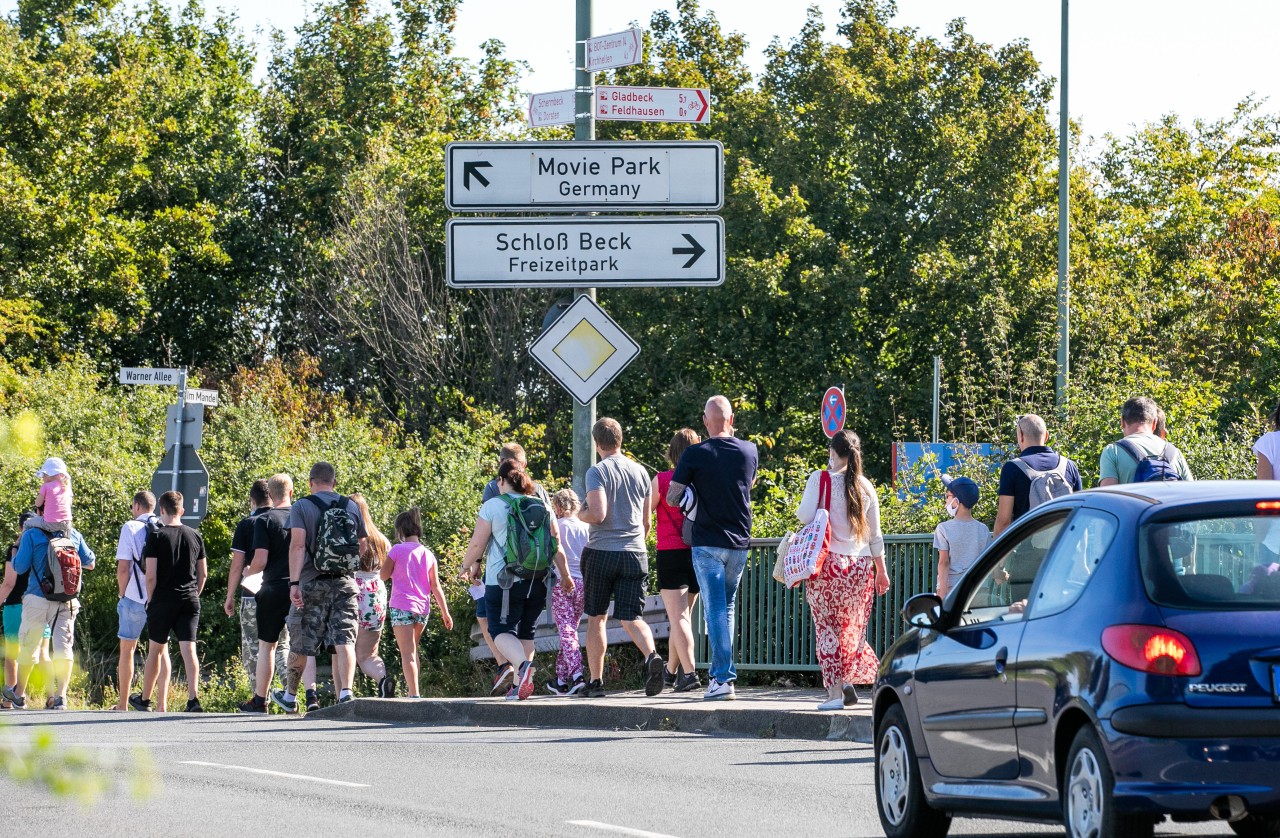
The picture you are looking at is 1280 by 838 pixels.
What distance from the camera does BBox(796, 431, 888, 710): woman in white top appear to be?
11.2 metres

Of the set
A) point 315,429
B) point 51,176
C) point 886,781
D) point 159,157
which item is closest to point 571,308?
point 886,781

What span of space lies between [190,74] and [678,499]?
35.2m

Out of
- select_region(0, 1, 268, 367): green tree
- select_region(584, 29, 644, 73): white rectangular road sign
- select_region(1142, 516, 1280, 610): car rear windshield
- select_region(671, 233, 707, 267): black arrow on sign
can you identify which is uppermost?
select_region(0, 1, 268, 367): green tree

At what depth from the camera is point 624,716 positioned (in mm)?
12117

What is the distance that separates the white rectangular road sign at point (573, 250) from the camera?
43.9 feet

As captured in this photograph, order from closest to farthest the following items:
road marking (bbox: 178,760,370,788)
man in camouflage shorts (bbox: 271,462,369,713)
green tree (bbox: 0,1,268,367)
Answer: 1. road marking (bbox: 178,760,370,788)
2. man in camouflage shorts (bbox: 271,462,369,713)
3. green tree (bbox: 0,1,268,367)

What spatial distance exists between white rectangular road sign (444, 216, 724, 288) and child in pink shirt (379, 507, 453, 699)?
220cm

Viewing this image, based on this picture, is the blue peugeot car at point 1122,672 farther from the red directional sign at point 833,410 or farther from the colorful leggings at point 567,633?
the red directional sign at point 833,410

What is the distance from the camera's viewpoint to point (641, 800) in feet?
27.3

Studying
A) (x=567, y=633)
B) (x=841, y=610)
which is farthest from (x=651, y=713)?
(x=567, y=633)

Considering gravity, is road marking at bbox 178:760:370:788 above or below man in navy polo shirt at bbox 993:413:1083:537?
below

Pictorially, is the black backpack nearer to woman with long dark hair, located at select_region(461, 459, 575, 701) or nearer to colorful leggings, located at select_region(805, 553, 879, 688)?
woman with long dark hair, located at select_region(461, 459, 575, 701)

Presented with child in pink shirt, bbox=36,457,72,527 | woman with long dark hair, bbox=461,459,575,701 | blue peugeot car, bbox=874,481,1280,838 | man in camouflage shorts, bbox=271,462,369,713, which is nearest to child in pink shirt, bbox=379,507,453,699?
man in camouflage shorts, bbox=271,462,369,713

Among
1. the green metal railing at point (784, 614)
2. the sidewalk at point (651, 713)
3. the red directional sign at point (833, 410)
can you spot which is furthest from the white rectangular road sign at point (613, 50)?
the red directional sign at point (833, 410)
